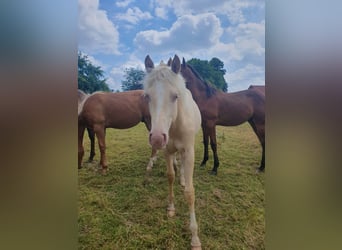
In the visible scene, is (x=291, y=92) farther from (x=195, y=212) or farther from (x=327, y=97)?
(x=195, y=212)

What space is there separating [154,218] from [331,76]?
1.19 meters

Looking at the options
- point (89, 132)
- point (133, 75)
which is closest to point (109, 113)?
point (89, 132)

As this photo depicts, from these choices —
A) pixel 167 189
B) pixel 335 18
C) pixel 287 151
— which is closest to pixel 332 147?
pixel 287 151

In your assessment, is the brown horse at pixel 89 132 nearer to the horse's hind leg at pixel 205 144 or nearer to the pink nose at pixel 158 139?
the pink nose at pixel 158 139

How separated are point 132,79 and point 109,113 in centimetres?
27

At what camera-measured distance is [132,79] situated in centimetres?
139

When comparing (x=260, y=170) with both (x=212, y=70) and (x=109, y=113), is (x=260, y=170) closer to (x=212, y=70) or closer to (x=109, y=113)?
(x=212, y=70)

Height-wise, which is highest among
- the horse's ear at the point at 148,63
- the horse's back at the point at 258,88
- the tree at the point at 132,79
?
the horse's ear at the point at 148,63

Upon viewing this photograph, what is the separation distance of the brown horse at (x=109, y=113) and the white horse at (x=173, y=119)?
0.18 m

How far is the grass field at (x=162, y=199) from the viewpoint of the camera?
1287mm

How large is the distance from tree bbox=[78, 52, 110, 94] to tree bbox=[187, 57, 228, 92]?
0.55 m

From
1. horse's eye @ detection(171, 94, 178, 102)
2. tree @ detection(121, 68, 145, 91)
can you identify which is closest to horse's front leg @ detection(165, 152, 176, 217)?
horse's eye @ detection(171, 94, 178, 102)

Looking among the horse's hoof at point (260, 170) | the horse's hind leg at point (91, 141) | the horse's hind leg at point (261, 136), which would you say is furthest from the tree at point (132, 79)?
the horse's hoof at point (260, 170)

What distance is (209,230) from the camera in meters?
1.32
